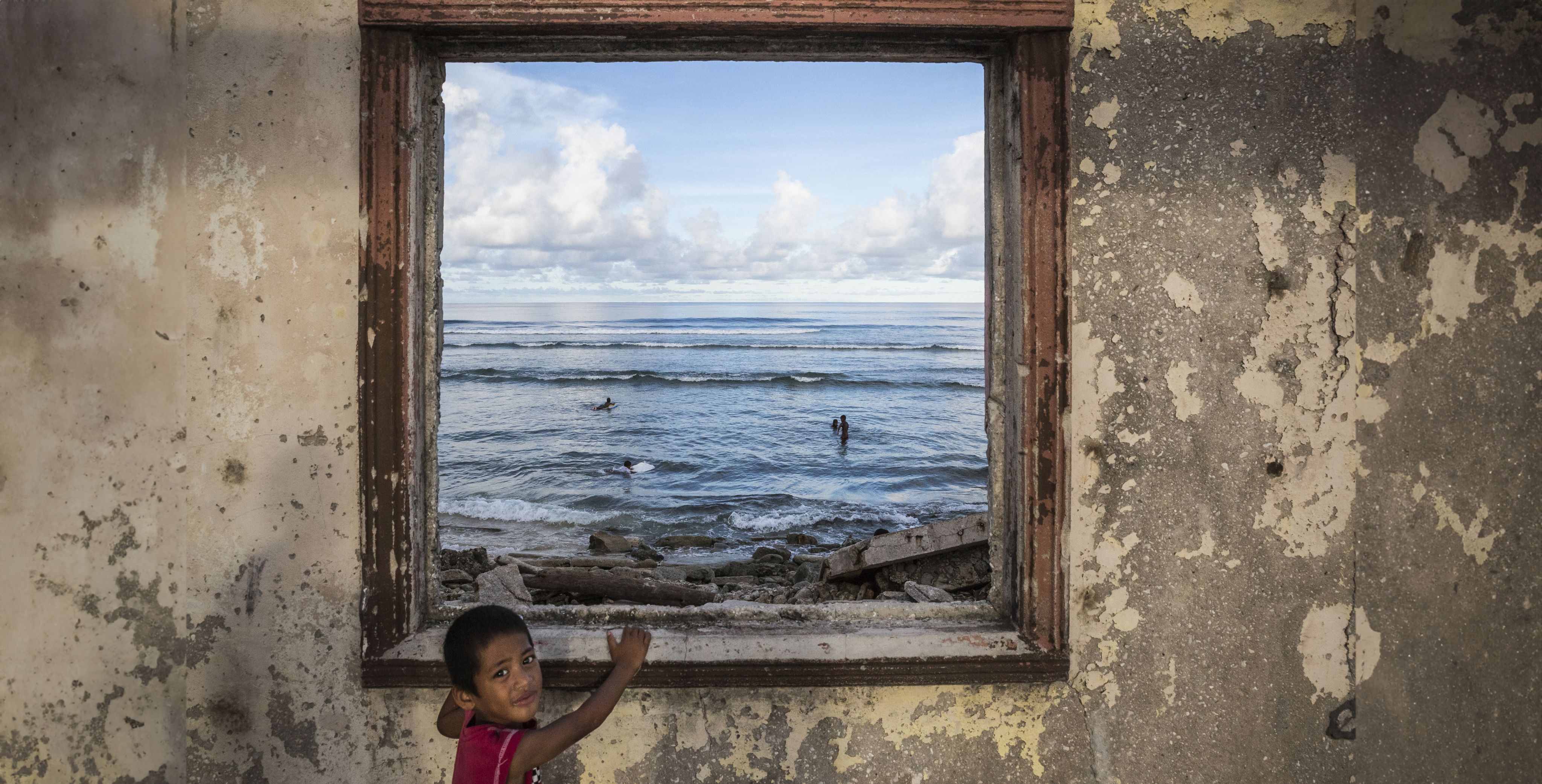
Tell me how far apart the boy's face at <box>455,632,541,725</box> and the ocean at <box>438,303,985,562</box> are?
3.92ft

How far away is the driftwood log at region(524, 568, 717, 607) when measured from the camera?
416cm

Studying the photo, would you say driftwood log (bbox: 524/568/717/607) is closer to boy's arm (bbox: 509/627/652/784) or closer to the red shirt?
boy's arm (bbox: 509/627/652/784)

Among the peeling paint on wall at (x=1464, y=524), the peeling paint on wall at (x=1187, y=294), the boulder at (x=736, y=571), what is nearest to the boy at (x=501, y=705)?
the peeling paint on wall at (x=1187, y=294)

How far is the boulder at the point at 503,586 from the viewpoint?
3.03 meters

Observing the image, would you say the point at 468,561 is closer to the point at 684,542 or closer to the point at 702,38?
the point at 684,542

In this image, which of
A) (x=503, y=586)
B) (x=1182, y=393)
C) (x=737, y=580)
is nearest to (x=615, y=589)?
(x=503, y=586)

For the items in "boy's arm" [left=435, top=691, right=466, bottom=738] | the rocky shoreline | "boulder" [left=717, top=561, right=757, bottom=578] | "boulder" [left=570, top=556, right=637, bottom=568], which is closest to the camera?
"boy's arm" [left=435, top=691, right=466, bottom=738]

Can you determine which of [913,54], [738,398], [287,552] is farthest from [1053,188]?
[738,398]

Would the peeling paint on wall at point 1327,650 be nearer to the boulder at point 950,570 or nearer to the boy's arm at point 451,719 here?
the boulder at point 950,570

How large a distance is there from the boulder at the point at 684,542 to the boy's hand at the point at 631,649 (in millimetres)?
5124

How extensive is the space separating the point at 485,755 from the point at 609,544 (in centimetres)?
510

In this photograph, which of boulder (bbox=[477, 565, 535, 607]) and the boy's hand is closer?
the boy's hand

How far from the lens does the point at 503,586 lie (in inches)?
131

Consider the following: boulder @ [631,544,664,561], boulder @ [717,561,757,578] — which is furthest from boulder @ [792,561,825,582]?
boulder @ [631,544,664,561]
